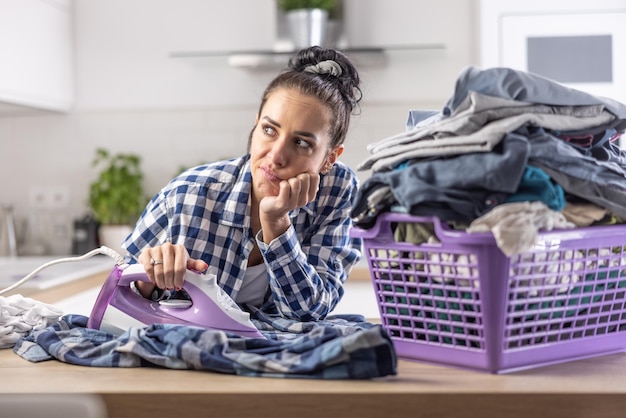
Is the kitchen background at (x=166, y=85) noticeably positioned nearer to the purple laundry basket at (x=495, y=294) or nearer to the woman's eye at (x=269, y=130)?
the woman's eye at (x=269, y=130)

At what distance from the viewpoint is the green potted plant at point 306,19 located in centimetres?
302

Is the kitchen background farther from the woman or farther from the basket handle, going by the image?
the basket handle

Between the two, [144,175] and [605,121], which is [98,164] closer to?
[144,175]

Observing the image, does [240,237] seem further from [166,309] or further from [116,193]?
[116,193]

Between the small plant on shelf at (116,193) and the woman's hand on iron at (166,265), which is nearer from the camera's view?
the woman's hand on iron at (166,265)

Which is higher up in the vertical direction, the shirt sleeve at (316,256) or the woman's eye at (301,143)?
the woman's eye at (301,143)

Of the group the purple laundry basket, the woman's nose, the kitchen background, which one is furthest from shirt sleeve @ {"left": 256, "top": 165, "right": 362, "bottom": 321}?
the kitchen background

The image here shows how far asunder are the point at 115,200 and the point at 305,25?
0.98 meters

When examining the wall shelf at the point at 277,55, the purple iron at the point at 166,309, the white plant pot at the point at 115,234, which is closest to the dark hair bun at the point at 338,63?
the purple iron at the point at 166,309

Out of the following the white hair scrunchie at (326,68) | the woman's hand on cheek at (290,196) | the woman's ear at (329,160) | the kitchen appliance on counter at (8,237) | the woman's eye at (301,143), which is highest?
the white hair scrunchie at (326,68)

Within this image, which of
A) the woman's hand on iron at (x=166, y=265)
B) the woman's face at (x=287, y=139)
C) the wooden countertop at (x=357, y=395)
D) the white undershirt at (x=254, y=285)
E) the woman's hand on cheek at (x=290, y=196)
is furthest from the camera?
the white undershirt at (x=254, y=285)

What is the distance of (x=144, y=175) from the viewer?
10.8 feet

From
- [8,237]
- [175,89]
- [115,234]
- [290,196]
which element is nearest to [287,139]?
[290,196]

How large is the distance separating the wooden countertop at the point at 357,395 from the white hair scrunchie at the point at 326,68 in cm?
75
